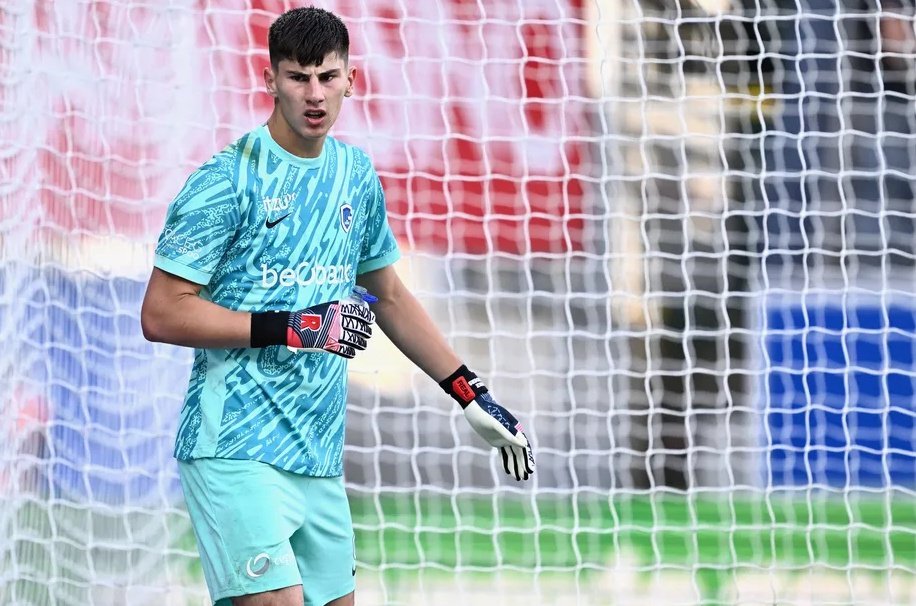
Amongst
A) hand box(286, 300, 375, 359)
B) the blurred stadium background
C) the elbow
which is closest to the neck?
hand box(286, 300, 375, 359)

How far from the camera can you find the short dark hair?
2.57 meters

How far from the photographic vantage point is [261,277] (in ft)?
8.46

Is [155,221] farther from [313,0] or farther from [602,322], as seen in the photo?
[602,322]

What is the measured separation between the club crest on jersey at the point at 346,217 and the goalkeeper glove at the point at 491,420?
45 centimetres

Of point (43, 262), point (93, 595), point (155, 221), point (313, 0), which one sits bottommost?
point (93, 595)

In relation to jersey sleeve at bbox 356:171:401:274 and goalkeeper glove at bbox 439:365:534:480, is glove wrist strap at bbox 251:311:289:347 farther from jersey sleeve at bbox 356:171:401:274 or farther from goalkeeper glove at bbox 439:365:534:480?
goalkeeper glove at bbox 439:365:534:480

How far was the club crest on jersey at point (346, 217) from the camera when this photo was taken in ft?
8.82

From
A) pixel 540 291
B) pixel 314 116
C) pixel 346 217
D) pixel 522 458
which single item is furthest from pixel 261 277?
pixel 540 291

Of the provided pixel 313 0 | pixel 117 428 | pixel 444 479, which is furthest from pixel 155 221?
pixel 444 479

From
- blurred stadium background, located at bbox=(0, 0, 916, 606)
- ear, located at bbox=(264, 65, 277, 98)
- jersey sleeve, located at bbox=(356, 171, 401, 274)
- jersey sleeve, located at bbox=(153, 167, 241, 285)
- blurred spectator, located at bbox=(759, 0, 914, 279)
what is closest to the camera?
jersey sleeve, located at bbox=(153, 167, 241, 285)

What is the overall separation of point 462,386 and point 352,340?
434mm

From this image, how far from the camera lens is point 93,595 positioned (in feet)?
15.3

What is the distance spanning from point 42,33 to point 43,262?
824 mm

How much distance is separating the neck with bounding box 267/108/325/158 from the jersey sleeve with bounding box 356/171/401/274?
0.70 feet
